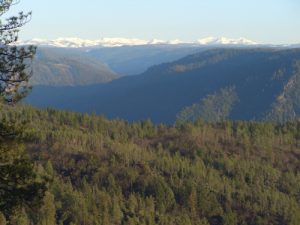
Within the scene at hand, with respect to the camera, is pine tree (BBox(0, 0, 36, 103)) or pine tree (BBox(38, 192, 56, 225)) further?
pine tree (BBox(38, 192, 56, 225))

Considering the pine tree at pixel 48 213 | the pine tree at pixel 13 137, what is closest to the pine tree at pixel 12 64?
the pine tree at pixel 13 137

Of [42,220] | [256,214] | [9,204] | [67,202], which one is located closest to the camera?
[9,204]

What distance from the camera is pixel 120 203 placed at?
597 ft

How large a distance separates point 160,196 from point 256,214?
32586mm

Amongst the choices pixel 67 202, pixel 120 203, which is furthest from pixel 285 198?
pixel 67 202

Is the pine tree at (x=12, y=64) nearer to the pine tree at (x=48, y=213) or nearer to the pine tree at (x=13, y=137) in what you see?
the pine tree at (x=13, y=137)

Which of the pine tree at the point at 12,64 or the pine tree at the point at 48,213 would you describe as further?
the pine tree at the point at 48,213

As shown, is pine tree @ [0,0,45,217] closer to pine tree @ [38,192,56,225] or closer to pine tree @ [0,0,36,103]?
pine tree @ [0,0,36,103]

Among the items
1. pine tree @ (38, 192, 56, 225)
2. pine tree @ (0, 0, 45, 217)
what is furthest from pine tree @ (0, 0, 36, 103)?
pine tree @ (38, 192, 56, 225)

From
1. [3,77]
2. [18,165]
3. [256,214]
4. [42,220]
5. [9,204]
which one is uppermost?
[3,77]

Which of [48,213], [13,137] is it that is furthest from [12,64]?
[48,213]

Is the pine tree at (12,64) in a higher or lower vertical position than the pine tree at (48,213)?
higher

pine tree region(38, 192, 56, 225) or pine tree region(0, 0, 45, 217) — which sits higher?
pine tree region(0, 0, 45, 217)

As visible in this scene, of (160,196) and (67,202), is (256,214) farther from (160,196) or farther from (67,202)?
(67,202)
